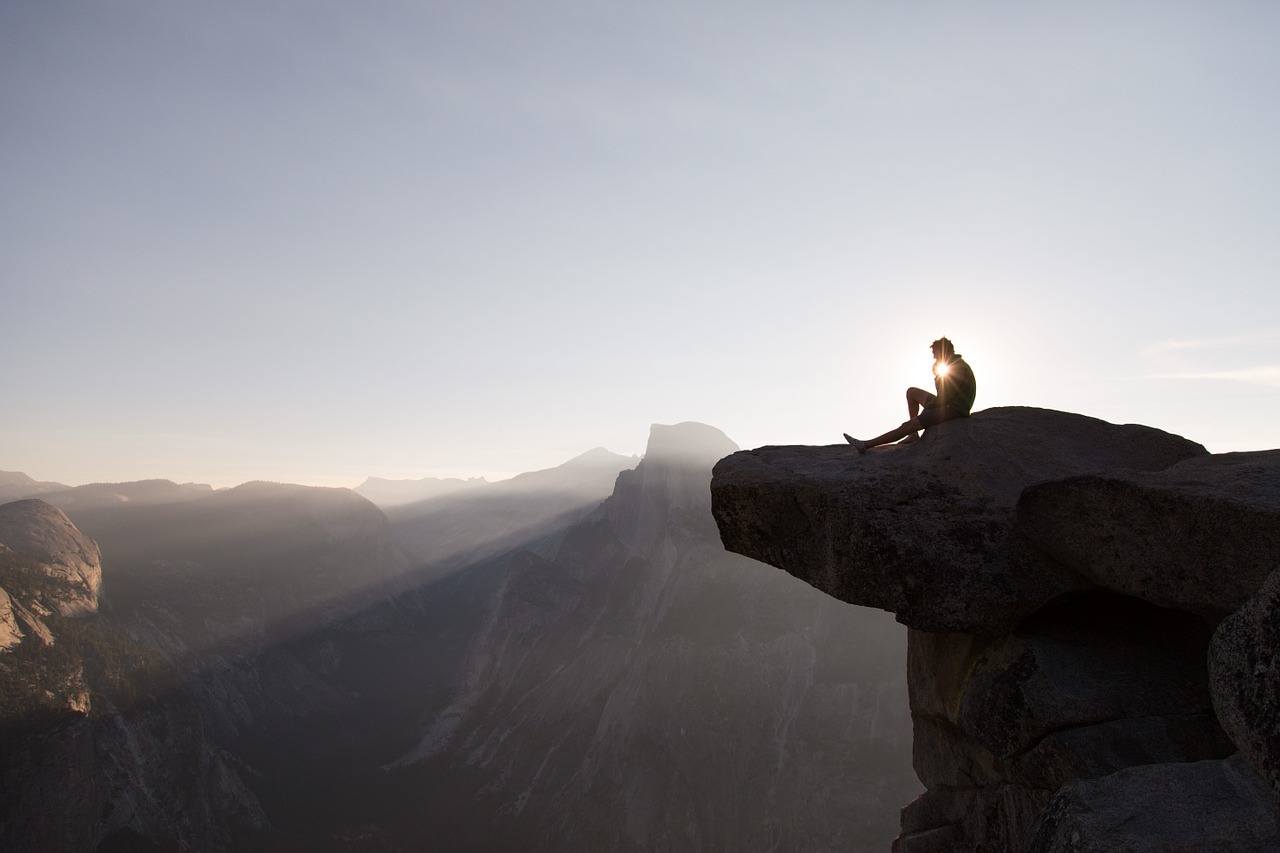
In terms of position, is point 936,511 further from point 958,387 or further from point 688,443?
point 688,443

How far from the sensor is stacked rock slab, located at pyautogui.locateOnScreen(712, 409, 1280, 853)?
23.3 ft

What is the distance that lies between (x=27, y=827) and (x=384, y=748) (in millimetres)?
30434

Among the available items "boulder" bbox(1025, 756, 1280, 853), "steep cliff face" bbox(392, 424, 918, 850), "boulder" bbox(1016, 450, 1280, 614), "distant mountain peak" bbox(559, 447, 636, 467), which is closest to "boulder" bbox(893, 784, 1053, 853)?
"boulder" bbox(1025, 756, 1280, 853)

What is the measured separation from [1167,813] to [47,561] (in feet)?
289

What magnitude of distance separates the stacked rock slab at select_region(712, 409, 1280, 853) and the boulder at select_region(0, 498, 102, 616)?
242ft

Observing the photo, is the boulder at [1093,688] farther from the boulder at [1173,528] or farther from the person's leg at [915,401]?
the person's leg at [915,401]

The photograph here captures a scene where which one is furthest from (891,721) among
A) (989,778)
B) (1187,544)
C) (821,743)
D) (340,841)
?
(340,841)

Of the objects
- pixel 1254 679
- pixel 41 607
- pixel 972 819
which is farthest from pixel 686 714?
pixel 41 607

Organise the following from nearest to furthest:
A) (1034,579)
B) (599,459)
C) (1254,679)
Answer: (1254,679) < (1034,579) < (599,459)

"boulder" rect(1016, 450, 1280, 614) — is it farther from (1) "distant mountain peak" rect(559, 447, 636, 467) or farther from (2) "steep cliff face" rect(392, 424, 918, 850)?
(1) "distant mountain peak" rect(559, 447, 636, 467)

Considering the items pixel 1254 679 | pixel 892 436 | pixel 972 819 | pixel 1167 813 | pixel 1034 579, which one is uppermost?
pixel 892 436

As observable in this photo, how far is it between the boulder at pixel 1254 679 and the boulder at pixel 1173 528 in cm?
147

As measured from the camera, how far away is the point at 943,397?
39.7 feet

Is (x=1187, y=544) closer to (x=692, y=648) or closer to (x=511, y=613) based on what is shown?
(x=692, y=648)
